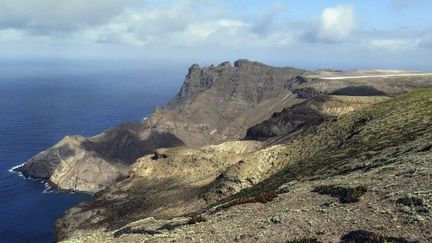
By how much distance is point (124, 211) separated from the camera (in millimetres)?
88875

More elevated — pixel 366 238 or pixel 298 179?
pixel 366 238

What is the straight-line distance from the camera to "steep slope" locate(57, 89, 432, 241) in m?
28.8

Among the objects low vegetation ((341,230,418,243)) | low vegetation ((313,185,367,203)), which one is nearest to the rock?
low vegetation ((313,185,367,203))

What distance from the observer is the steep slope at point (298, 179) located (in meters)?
28.8

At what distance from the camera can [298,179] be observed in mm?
49531

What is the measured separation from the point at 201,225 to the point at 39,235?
390ft

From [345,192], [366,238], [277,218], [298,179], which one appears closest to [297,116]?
[298,179]

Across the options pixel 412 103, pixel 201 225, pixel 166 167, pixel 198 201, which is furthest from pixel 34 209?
pixel 201 225

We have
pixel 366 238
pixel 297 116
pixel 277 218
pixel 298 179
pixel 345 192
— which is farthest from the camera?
pixel 297 116

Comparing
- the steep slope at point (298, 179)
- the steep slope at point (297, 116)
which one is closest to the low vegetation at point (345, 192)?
the steep slope at point (298, 179)

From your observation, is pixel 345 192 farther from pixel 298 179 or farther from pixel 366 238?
pixel 298 179

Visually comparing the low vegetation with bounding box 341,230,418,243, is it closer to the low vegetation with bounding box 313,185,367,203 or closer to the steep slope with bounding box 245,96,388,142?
the low vegetation with bounding box 313,185,367,203

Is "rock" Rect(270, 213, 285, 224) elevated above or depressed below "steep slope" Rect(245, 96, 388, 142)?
above

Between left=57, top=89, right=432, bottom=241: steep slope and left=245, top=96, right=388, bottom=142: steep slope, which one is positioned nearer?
Answer: left=57, top=89, right=432, bottom=241: steep slope
